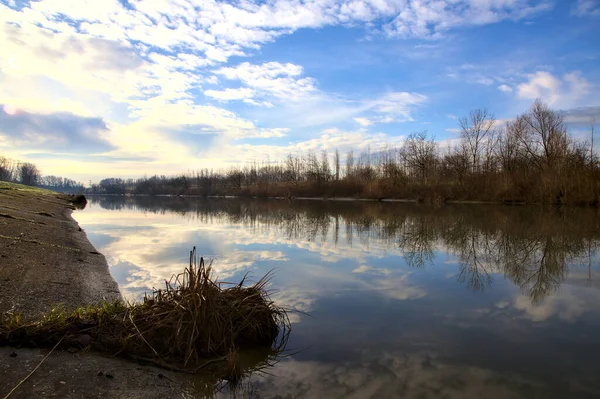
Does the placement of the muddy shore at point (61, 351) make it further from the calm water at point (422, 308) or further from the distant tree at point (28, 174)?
the distant tree at point (28, 174)

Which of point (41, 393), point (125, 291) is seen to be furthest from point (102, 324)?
point (125, 291)

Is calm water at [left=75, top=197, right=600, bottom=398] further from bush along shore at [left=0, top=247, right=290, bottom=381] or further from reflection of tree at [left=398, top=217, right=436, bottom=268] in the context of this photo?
bush along shore at [left=0, top=247, right=290, bottom=381]

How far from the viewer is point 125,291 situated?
25.3ft

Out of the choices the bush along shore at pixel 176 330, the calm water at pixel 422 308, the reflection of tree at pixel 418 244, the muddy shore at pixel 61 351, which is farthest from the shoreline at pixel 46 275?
the reflection of tree at pixel 418 244

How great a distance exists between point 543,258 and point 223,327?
33.9 ft

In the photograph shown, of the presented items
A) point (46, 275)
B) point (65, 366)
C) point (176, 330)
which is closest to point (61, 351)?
point (65, 366)

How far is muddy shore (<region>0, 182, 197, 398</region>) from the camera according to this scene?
3.46 meters

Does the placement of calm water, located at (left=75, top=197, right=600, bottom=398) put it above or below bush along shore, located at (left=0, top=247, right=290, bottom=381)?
below

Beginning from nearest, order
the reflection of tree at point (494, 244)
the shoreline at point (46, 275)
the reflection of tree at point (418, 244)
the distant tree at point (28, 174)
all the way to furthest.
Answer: the shoreline at point (46, 275) → the reflection of tree at point (494, 244) → the reflection of tree at point (418, 244) → the distant tree at point (28, 174)

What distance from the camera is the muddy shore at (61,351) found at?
11.4 ft

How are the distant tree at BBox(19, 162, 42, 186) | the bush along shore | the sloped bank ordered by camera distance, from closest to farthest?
1. the sloped bank
2. the bush along shore
3. the distant tree at BBox(19, 162, 42, 186)

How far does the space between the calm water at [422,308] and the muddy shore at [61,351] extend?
807mm

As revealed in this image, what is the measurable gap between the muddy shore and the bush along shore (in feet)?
0.59

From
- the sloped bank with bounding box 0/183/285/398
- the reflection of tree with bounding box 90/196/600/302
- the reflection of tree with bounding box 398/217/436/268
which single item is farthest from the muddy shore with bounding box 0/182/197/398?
the reflection of tree with bounding box 398/217/436/268
